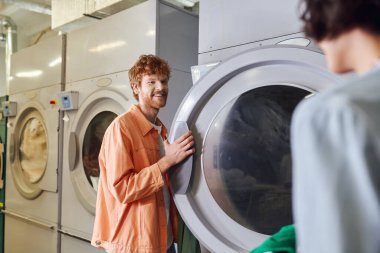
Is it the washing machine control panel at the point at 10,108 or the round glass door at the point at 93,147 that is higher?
the washing machine control panel at the point at 10,108

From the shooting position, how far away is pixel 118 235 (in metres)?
1.27

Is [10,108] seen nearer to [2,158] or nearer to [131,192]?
[2,158]

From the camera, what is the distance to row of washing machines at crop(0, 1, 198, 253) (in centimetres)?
179

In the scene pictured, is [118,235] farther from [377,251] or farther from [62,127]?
[62,127]

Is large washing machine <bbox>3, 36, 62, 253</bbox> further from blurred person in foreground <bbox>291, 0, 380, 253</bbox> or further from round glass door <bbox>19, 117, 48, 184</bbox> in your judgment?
blurred person in foreground <bbox>291, 0, 380, 253</bbox>

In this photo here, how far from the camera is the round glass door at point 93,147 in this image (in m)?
2.05

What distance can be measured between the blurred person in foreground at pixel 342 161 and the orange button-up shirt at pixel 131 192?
861mm

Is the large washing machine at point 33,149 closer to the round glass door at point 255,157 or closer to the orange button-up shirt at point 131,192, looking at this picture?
the orange button-up shirt at point 131,192

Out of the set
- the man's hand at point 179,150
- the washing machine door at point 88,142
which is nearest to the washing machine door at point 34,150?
the washing machine door at point 88,142

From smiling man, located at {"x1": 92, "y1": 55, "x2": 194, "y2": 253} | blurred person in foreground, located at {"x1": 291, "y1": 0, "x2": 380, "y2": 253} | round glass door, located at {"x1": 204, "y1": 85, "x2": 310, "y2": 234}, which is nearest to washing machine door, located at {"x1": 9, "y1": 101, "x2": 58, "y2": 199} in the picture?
smiling man, located at {"x1": 92, "y1": 55, "x2": 194, "y2": 253}

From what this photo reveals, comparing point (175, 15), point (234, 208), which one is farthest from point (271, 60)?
point (175, 15)

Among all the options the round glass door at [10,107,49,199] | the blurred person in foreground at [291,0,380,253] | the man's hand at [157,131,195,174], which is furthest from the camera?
the round glass door at [10,107,49,199]

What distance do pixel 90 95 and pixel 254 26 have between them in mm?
1156

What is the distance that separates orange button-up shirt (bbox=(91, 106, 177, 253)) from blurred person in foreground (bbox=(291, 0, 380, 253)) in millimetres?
861
